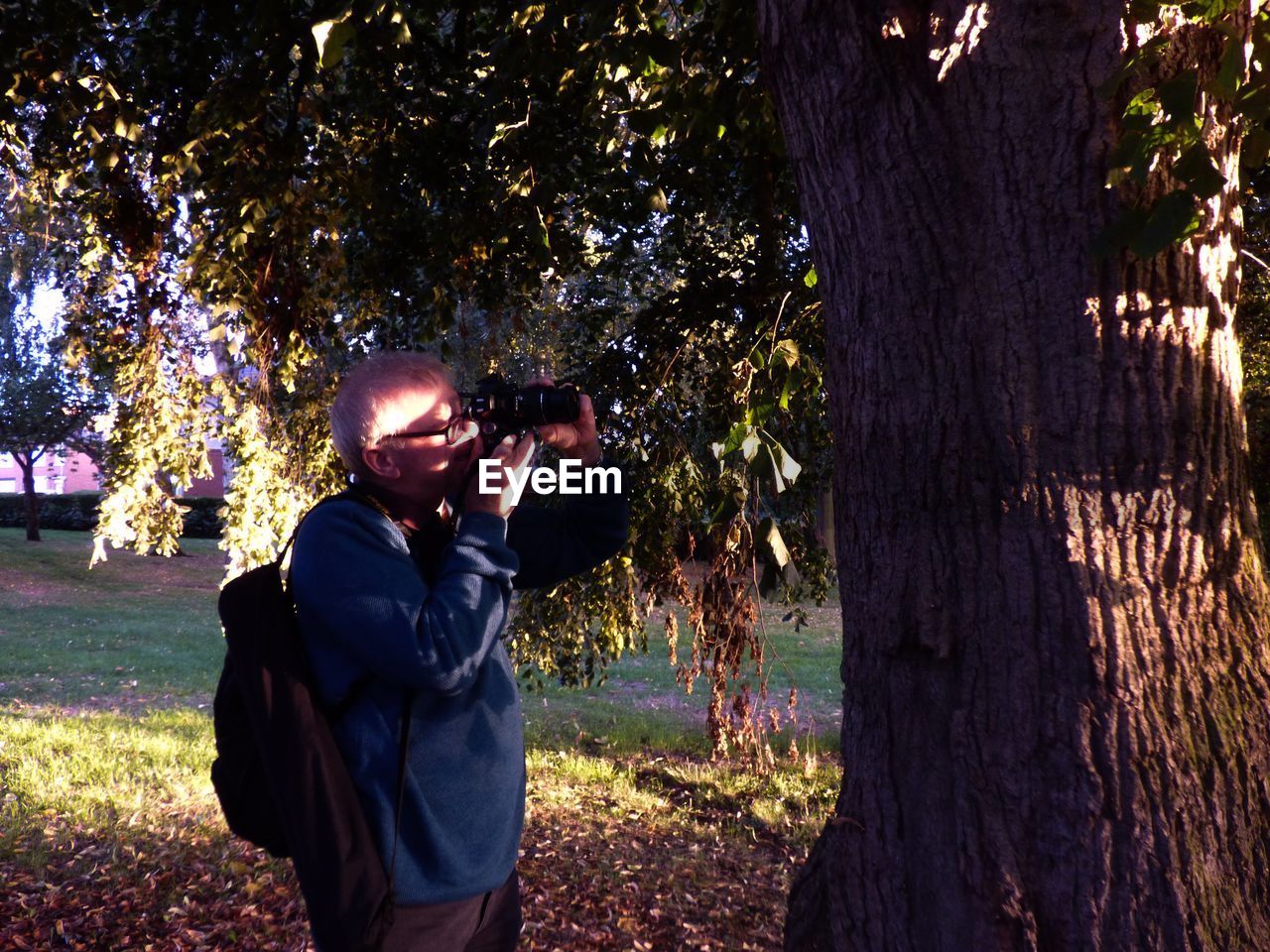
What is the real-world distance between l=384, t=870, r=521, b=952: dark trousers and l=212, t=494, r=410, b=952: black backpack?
0.06 m

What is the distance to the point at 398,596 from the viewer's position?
5.47 feet

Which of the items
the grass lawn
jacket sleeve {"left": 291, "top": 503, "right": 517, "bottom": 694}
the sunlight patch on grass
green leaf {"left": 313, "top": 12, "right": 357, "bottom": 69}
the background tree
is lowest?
the grass lawn

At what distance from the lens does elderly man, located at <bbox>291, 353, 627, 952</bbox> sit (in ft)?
5.47

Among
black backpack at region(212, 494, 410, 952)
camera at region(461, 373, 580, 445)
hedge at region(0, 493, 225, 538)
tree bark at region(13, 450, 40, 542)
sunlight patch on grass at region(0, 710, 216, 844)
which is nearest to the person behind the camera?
black backpack at region(212, 494, 410, 952)

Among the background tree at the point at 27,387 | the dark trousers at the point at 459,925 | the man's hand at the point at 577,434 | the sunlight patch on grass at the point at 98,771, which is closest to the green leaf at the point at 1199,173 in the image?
the man's hand at the point at 577,434

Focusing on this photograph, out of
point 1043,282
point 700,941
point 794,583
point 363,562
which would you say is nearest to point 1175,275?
point 1043,282

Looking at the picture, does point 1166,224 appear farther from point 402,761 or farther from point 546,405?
point 402,761

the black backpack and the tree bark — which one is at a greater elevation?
the tree bark

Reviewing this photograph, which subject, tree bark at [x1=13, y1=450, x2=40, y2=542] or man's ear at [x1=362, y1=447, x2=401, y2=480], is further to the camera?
tree bark at [x1=13, y1=450, x2=40, y2=542]

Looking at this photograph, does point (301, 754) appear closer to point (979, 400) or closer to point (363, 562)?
point (363, 562)

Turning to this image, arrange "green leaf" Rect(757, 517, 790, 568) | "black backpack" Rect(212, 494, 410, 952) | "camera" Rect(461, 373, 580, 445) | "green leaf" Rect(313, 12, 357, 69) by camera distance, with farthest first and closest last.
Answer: "green leaf" Rect(757, 517, 790, 568), "green leaf" Rect(313, 12, 357, 69), "camera" Rect(461, 373, 580, 445), "black backpack" Rect(212, 494, 410, 952)

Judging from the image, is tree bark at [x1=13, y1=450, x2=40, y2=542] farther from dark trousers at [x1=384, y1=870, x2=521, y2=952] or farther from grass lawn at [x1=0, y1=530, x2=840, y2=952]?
dark trousers at [x1=384, y1=870, x2=521, y2=952]

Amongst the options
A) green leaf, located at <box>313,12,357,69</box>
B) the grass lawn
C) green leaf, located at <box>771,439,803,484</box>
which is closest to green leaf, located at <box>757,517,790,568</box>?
green leaf, located at <box>771,439,803,484</box>

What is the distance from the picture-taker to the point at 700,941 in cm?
420
